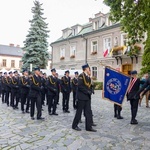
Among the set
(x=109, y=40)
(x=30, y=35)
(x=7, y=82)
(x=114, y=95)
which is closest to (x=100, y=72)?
(x=109, y=40)

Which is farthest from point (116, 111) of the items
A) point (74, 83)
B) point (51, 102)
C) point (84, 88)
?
point (74, 83)

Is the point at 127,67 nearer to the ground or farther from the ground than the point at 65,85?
farther from the ground

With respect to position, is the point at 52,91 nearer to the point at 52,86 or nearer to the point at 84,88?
the point at 52,86

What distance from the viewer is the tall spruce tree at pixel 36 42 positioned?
30.0 metres

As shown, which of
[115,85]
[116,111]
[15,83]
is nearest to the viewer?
[115,85]

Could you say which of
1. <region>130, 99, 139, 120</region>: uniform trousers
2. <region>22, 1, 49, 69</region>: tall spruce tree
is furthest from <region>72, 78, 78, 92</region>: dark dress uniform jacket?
<region>22, 1, 49, 69</region>: tall spruce tree

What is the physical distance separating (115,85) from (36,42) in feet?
79.3

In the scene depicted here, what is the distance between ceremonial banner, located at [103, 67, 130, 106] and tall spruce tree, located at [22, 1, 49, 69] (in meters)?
23.3

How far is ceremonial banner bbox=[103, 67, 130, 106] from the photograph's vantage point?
7516mm

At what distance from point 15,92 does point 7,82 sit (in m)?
1.23

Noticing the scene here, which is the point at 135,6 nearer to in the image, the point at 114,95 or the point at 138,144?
the point at 114,95

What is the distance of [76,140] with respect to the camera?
528 centimetres

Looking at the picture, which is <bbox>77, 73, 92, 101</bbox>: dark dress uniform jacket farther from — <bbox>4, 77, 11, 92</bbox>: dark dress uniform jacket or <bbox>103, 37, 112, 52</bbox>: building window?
<bbox>103, 37, 112, 52</bbox>: building window

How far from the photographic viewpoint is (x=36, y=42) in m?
30.0
